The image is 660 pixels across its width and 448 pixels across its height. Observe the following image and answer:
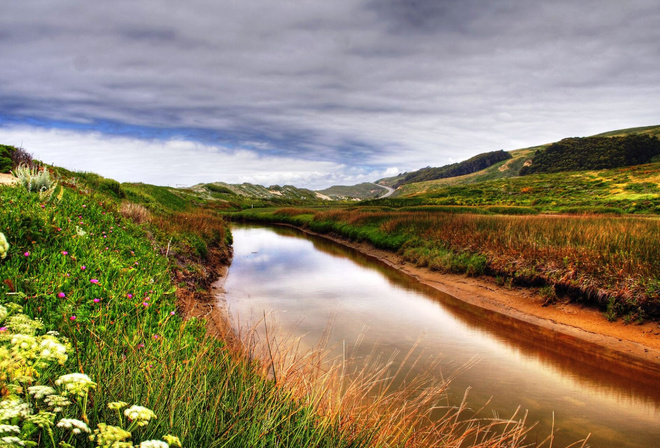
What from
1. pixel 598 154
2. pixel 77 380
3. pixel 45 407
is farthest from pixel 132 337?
pixel 598 154

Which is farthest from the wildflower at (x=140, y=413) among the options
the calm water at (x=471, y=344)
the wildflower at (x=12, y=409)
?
the calm water at (x=471, y=344)

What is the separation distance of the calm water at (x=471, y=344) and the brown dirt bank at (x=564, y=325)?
19 cm

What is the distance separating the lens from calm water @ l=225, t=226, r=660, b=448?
5.55 meters

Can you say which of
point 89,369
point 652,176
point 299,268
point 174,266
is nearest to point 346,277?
point 299,268

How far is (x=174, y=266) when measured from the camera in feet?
33.3

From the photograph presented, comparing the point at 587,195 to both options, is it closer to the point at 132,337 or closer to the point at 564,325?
the point at 564,325

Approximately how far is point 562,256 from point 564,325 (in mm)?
2699

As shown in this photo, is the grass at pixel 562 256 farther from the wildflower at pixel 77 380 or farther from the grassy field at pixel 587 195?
the grassy field at pixel 587 195

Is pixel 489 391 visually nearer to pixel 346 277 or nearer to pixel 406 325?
pixel 406 325

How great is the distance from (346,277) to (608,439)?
11549 mm

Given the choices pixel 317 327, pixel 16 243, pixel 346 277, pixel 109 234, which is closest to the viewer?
pixel 16 243

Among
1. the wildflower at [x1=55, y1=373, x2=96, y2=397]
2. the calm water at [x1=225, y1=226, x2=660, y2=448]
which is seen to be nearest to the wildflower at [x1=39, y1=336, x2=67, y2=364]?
the wildflower at [x1=55, y1=373, x2=96, y2=397]

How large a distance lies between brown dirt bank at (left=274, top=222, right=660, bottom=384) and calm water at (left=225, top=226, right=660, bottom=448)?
19 cm

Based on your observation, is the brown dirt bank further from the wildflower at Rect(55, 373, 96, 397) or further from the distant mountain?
the distant mountain
